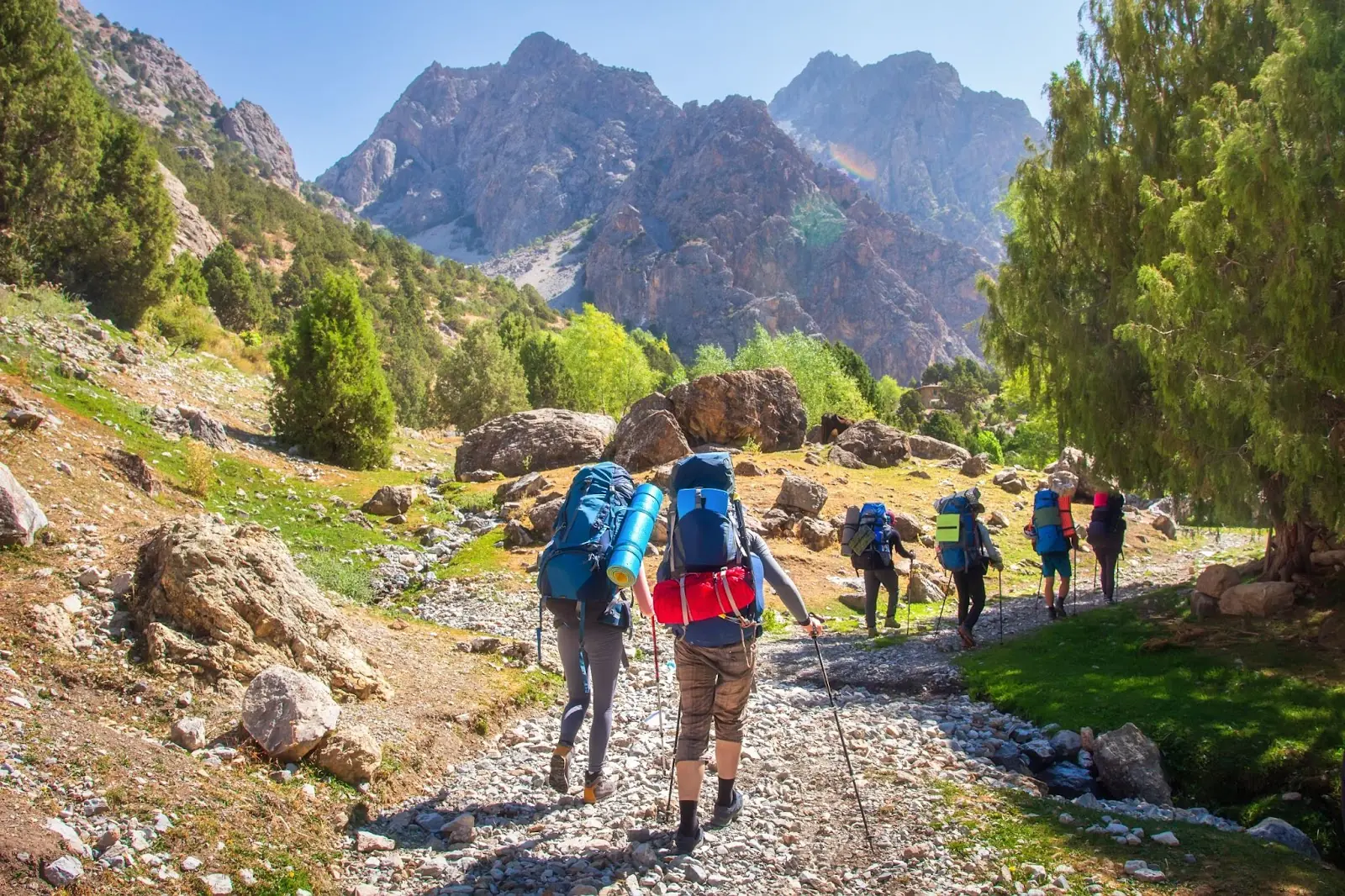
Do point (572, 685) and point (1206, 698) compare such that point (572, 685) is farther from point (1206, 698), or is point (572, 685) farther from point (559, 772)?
point (1206, 698)

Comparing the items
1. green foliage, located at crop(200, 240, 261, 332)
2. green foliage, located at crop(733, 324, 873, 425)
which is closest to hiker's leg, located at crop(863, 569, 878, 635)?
green foliage, located at crop(733, 324, 873, 425)

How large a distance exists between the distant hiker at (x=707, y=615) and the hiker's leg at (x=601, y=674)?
65 cm

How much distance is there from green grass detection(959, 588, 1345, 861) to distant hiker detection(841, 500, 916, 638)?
2.17 metres

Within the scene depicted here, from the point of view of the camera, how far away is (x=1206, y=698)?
7387 millimetres

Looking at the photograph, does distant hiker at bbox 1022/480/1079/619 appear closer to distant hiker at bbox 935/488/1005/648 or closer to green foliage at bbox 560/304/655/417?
distant hiker at bbox 935/488/1005/648

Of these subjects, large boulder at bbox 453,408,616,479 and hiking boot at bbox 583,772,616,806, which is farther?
large boulder at bbox 453,408,616,479

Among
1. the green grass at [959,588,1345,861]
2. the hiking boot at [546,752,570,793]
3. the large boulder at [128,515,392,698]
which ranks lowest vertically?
the green grass at [959,588,1345,861]

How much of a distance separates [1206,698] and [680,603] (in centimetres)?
596

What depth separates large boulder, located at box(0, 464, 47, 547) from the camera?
6.58 m

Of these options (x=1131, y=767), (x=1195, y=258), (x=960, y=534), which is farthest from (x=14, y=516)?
(x=1195, y=258)

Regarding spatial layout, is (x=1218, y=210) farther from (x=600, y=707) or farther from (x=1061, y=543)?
(x=600, y=707)

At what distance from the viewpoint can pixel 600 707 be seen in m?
5.29

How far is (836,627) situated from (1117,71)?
10318 millimetres

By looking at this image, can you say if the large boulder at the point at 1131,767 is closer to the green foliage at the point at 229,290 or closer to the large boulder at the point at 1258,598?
the large boulder at the point at 1258,598
